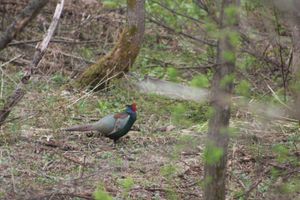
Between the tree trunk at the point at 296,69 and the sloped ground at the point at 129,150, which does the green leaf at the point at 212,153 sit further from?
the tree trunk at the point at 296,69

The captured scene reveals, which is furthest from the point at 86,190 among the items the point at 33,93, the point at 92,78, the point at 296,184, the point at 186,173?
the point at 92,78

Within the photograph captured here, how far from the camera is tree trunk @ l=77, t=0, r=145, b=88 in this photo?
32.5ft

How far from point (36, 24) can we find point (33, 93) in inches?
126

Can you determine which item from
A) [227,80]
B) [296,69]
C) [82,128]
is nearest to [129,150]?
[82,128]

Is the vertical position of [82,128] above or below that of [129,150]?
above

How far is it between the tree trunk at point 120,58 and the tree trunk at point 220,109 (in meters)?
4.63

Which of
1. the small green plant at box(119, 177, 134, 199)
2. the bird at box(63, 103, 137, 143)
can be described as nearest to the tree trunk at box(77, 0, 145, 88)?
the bird at box(63, 103, 137, 143)

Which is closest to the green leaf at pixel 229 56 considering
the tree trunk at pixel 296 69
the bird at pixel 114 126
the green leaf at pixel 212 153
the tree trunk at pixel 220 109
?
the tree trunk at pixel 220 109

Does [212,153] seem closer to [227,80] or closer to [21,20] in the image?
[227,80]

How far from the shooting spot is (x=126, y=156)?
7.84m

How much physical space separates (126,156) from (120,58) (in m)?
2.47

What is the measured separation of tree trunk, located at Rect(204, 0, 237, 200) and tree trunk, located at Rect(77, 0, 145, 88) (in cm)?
463

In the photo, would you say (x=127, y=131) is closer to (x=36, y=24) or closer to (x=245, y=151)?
(x=245, y=151)

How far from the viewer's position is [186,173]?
23.9 ft
